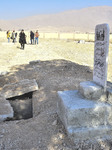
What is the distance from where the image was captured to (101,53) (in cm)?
359

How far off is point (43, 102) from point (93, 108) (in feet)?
7.94

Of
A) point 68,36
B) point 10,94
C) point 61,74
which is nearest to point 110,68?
point 61,74

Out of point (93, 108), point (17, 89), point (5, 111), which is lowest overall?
point (5, 111)

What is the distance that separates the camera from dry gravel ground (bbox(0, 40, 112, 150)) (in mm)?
3238

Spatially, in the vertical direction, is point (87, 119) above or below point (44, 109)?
above

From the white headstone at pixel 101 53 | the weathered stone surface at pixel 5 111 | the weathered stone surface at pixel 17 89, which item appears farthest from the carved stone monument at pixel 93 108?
the weathered stone surface at pixel 17 89

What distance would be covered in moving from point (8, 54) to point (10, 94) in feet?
21.9

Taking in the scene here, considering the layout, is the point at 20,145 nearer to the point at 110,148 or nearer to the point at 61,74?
the point at 110,148

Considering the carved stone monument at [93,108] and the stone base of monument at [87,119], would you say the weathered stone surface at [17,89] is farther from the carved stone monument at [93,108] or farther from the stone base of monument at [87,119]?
the stone base of monument at [87,119]

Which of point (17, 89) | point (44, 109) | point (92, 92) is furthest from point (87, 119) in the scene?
point (17, 89)

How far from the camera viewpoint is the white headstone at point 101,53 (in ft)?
11.1

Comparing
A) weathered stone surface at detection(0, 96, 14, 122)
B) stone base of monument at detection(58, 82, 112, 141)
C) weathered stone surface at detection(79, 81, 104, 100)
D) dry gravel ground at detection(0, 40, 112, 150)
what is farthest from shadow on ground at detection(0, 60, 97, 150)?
weathered stone surface at detection(79, 81, 104, 100)

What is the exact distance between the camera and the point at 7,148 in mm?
3211

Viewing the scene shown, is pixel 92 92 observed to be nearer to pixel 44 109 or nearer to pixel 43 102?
pixel 44 109
